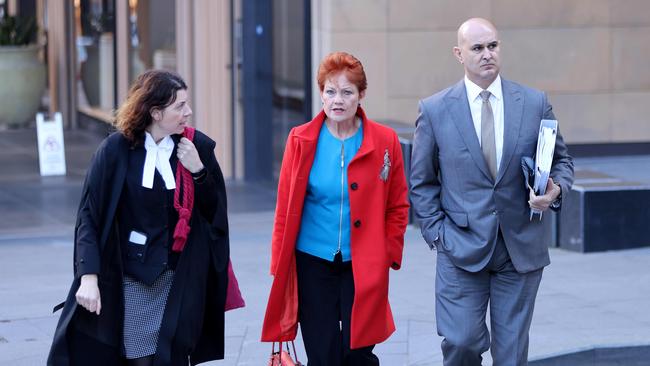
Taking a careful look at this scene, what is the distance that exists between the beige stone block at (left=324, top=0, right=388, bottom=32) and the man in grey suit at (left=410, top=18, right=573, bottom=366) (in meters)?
7.58

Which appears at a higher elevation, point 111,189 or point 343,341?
point 111,189

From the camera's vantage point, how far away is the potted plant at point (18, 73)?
20570 millimetres

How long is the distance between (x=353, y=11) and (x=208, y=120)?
8.46 feet

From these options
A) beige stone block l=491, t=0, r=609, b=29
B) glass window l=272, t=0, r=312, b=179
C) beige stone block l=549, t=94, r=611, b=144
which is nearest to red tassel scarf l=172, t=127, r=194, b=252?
glass window l=272, t=0, r=312, b=179

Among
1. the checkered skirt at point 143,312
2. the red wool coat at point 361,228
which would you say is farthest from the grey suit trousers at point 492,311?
the checkered skirt at point 143,312

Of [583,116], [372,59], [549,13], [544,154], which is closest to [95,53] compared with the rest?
[372,59]

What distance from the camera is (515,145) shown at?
5.41m

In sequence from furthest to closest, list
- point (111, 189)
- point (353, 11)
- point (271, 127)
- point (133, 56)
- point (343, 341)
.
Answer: point (133, 56)
point (271, 127)
point (353, 11)
point (343, 341)
point (111, 189)

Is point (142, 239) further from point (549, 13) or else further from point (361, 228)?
point (549, 13)

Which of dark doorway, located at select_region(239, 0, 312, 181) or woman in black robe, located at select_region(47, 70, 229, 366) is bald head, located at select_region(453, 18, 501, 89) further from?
dark doorway, located at select_region(239, 0, 312, 181)

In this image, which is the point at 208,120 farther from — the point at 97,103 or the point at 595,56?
the point at 97,103

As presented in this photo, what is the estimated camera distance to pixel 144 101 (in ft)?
17.1

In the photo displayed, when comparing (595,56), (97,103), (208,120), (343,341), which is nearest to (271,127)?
(208,120)

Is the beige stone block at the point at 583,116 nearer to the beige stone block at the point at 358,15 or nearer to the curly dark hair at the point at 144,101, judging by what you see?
the beige stone block at the point at 358,15
